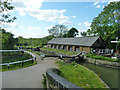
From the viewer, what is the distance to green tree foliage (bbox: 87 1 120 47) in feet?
64.1

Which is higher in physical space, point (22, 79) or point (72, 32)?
Answer: point (72, 32)

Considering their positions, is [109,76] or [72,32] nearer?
[109,76]

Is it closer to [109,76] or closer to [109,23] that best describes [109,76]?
[109,76]

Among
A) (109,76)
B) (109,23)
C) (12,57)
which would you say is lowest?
(109,76)

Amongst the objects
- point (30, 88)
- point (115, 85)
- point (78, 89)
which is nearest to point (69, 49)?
point (115, 85)

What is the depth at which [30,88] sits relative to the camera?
4.92 metres

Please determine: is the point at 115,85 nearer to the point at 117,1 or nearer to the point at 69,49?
the point at 69,49

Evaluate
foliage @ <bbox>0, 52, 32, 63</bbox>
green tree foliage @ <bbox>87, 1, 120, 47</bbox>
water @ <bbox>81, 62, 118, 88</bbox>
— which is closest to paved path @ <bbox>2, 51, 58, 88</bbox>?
foliage @ <bbox>0, 52, 32, 63</bbox>

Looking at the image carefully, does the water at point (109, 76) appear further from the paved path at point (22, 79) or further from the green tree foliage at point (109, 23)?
the green tree foliage at point (109, 23)

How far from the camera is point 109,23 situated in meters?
21.3

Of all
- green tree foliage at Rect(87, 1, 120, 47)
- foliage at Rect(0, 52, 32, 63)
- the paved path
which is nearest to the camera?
the paved path

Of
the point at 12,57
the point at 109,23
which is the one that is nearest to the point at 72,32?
the point at 109,23

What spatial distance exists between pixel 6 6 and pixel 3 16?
116cm

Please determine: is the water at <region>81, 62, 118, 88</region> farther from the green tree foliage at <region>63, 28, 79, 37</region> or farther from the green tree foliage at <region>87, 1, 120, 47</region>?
the green tree foliage at <region>63, 28, 79, 37</region>
